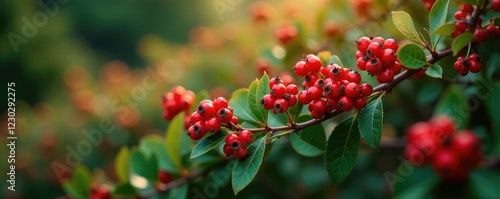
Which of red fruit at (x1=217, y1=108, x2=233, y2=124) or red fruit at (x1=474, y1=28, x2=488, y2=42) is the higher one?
red fruit at (x1=217, y1=108, x2=233, y2=124)

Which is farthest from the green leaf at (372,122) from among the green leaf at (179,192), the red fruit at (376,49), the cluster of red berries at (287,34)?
the cluster of red berries at (287,34)

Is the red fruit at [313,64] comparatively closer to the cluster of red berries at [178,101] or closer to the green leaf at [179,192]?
the cluster of red berries at [178,101]

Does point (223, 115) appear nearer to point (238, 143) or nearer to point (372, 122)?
point (238, 143)

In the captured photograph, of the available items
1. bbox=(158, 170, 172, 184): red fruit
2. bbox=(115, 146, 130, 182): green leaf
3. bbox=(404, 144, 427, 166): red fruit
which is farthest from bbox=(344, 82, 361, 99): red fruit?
bbox=(115, 146, 130, 182): green leaf

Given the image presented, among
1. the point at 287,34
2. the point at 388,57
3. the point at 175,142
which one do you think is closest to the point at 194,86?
the point at 287,34

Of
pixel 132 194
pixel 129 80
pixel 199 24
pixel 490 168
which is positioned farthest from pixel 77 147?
pixel 199 24

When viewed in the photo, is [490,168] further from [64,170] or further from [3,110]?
[3,110]

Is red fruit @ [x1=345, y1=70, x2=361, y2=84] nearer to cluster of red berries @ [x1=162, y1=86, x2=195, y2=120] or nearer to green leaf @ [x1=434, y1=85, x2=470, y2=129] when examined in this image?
cluster of red berries @ [x1=162, y1=86, x2=195, y2=120]
